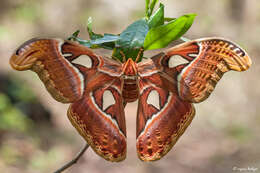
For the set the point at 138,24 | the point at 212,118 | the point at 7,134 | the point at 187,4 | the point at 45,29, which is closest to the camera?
the point at 138,24

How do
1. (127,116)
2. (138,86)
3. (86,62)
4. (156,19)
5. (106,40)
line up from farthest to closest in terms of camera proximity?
(127,116) → (86,62) → (138,86) → (156,19) → (106,40)

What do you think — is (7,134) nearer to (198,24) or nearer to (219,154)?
(219,154)

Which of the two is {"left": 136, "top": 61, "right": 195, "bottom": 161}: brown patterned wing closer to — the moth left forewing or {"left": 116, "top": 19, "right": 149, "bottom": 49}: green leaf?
the moth left forewing

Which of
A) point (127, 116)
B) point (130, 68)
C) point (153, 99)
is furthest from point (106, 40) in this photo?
point (127, 116)

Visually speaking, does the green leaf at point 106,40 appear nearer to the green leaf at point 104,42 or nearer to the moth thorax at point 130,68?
the green leaf at point 104,42

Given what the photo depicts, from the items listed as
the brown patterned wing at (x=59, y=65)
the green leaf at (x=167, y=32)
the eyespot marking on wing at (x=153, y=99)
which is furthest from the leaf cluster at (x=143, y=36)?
the eyespot marking on wing at (x=153, y=99)

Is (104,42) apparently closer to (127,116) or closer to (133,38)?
(133,38)

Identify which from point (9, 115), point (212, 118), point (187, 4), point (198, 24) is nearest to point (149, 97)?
point (9, 115)
